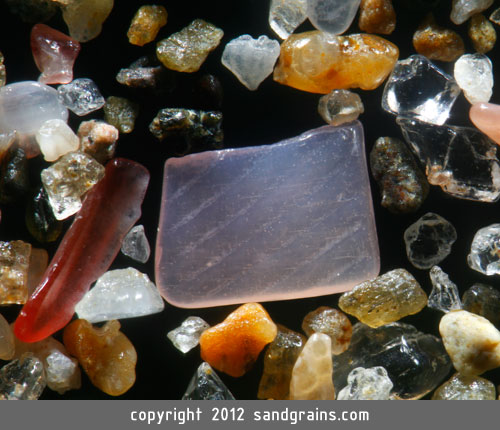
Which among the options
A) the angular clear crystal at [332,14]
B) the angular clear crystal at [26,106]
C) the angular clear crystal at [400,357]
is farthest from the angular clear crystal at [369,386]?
the angular clear crystal at [26,106]

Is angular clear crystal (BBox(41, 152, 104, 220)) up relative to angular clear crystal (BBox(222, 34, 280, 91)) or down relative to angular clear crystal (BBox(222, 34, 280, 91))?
down

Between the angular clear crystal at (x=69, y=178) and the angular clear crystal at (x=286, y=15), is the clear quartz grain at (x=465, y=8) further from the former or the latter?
the angular clear crystal at (x=69, y=178)

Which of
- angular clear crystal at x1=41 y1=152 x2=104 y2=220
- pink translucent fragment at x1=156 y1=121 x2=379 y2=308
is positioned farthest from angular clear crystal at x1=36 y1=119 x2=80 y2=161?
pink translucent fragment at x1=156 y1=121 x2=379 y2=308

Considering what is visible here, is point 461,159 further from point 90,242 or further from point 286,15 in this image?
point 90,242

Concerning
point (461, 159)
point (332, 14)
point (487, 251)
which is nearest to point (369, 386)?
point (487, 251)

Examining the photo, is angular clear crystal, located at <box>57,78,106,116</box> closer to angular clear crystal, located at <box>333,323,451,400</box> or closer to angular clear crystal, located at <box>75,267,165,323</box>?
angular clear crystal, located at <box>75,267,165,323</box>

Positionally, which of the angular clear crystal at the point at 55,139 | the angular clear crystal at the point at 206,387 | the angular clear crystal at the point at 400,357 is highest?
the angular clear crystal at the point at 55,139
